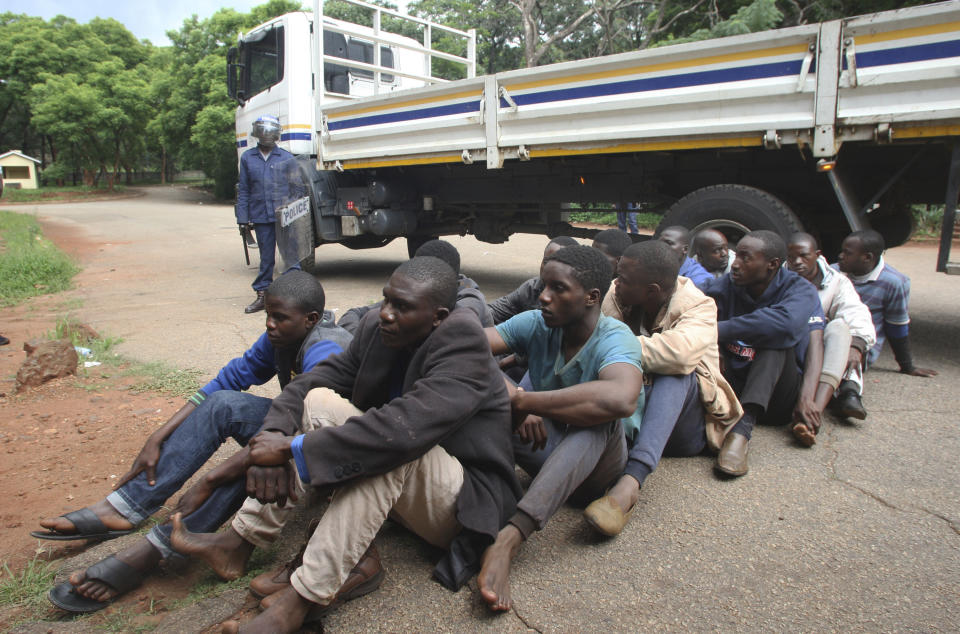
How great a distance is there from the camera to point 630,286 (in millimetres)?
2941

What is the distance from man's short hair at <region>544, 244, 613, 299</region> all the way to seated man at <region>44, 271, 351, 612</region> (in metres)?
0.92

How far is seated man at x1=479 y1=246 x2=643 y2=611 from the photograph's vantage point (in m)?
2.08

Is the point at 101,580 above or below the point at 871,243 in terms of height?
below

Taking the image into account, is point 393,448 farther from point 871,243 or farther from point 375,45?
point 375,45

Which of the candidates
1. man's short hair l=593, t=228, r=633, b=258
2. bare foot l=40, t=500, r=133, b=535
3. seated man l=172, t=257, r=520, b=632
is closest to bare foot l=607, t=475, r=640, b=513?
seated man l=172, t=257, r=520, b=632

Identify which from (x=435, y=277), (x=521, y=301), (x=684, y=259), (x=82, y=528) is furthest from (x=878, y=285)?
(x=82, y=528)

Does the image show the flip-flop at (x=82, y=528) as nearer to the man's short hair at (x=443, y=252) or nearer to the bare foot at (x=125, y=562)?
the bare foot at (x=125, y=562)

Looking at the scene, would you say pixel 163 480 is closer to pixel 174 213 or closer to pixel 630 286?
pixel 630 286

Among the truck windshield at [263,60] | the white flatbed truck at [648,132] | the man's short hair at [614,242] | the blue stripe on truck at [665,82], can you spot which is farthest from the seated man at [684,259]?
the truck windshield at [263,60]

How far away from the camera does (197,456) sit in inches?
92.4

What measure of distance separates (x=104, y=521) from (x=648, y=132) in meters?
4.11

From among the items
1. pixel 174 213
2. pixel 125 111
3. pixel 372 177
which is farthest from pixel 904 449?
pixel 125 111

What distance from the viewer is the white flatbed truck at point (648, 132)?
12.8 feet

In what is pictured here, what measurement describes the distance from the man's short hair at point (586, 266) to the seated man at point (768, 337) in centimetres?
100
